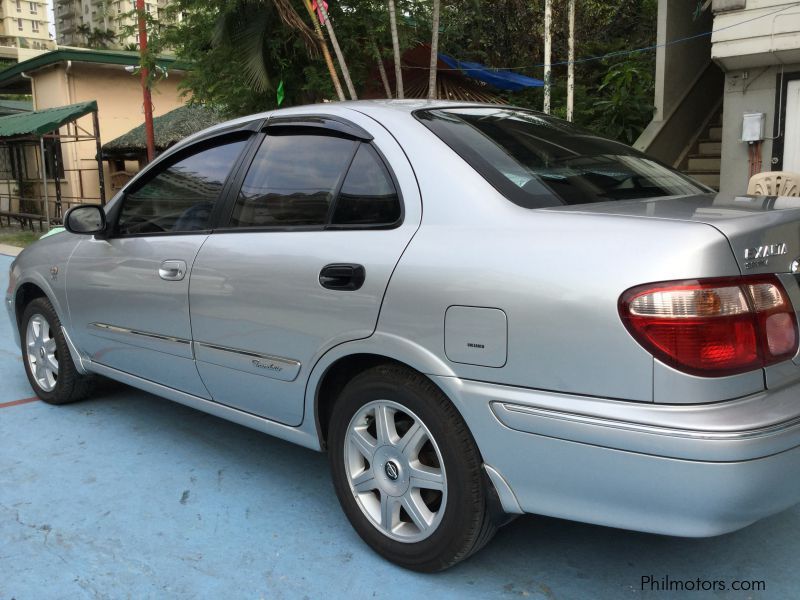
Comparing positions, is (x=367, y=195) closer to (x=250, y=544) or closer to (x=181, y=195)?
(x=181, y=195)

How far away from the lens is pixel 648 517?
2092 millimetres

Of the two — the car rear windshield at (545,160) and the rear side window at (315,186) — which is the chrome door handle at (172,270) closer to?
the rear side window at (315,186)

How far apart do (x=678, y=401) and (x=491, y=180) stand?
0.96 m

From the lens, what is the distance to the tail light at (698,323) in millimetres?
1990

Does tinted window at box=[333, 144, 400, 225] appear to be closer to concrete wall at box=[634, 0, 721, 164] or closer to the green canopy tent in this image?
concrete wall at box=[634, 0, 721, 164]

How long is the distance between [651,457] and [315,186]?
1.70 m

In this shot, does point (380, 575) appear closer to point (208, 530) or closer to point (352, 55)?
point (208, 530)

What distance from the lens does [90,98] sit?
789 inches

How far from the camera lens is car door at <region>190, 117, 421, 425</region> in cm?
267

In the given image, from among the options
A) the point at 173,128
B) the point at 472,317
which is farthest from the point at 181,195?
the point at 173,128

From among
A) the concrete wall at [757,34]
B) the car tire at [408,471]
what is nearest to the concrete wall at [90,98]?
the concrete wall at [757,34]

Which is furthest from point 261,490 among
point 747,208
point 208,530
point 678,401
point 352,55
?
point 352,55

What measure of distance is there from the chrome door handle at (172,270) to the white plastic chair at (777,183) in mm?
5145

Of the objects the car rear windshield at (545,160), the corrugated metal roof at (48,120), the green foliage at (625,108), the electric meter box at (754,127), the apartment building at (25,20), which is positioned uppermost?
the apartment building at (25,20)
